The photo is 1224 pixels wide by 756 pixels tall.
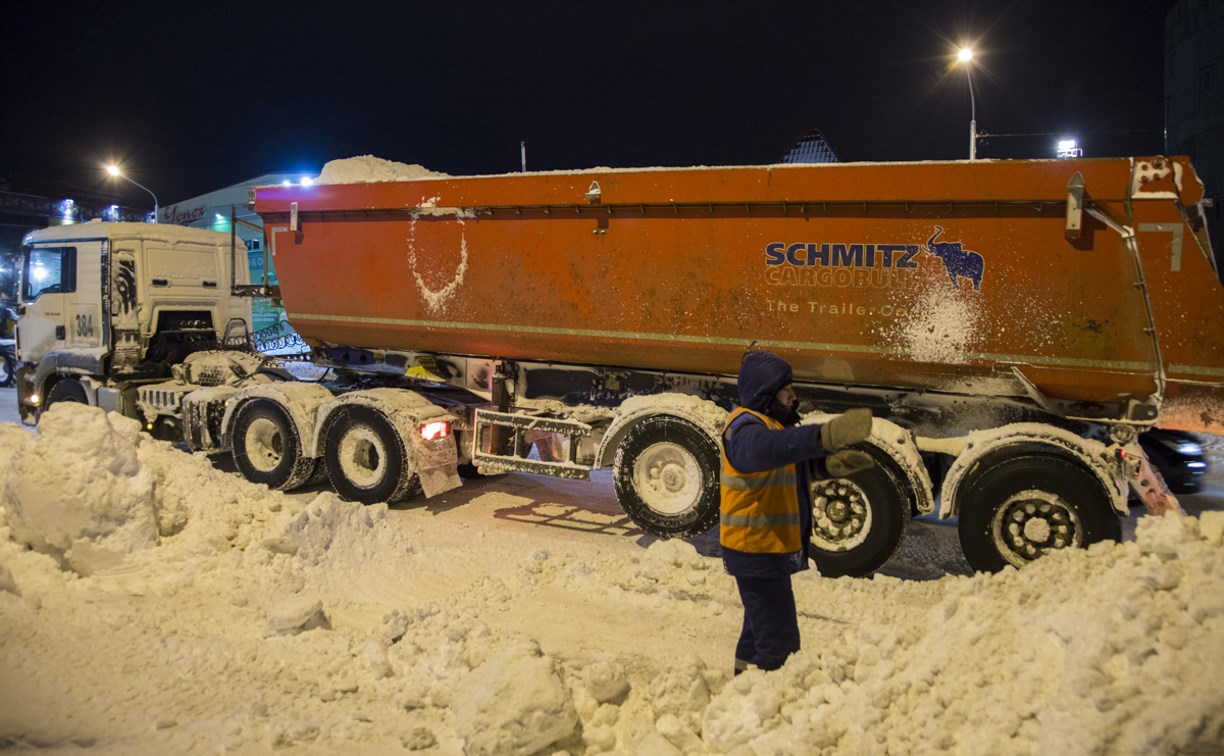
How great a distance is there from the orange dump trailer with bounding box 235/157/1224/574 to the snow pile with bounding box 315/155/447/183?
0.66 feet

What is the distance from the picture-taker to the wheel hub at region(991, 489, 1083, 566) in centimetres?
530

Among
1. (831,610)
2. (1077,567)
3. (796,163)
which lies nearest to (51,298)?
(796,163)

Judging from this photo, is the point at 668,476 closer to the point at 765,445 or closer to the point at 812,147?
the point at 765,445

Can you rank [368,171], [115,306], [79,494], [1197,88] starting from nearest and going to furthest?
[79,494]
[368,171]
[115,306]
[1197,88]

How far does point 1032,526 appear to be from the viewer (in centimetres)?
539

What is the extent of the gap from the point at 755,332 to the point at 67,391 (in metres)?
9.03

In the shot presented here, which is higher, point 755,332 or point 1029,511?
point 755,332

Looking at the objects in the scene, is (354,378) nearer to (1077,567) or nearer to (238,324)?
(238,324)

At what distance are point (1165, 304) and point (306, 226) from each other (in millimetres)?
7484

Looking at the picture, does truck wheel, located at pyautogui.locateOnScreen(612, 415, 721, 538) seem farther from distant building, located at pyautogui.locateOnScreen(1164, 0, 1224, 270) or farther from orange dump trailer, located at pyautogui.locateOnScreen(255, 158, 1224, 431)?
distant building, located at pyautogui.locateOnScreen(1164, 0, 1224, 270)

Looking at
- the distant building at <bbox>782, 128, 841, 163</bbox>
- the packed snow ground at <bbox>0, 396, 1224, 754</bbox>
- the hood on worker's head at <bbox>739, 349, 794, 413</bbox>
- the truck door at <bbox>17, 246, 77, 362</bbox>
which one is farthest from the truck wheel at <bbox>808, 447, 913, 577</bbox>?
the distant building at <bbox>782, 128, 841, 163</bbox>

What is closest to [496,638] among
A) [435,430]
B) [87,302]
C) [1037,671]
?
[1037,671]

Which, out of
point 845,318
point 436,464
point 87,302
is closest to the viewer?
point 845,318

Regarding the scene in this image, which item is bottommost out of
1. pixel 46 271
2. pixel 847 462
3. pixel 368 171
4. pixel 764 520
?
pixel 764 520
